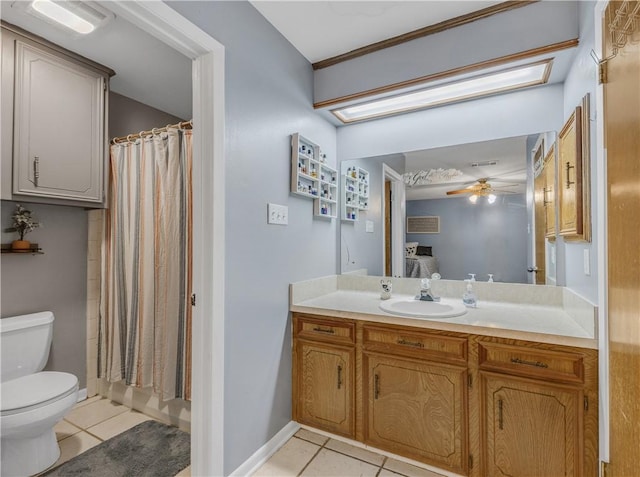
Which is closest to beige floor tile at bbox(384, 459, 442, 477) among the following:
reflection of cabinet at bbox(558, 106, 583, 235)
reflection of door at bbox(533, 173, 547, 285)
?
reflection of door at bbox(533, 173, 547, 285)

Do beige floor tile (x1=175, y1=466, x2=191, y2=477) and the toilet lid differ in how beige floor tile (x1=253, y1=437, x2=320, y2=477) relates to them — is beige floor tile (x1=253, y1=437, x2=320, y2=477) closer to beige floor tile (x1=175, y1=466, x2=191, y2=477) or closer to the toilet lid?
Answer: beige floor tile (x1=175, y1=466, x2=191, y2=477)

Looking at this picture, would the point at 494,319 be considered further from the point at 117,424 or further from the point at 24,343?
the point at 24,343

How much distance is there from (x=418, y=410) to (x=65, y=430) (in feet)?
7.24

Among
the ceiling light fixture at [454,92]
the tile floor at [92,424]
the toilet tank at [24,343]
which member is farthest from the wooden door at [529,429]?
the toilet tank at [24,343]

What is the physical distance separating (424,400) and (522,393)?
0.45 metres

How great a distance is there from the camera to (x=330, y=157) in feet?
8.03

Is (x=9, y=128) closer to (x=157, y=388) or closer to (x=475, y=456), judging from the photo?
(x=157, y=388)

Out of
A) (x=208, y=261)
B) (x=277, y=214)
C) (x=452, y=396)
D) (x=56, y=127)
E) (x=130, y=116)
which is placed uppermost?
(x=130, y=116)

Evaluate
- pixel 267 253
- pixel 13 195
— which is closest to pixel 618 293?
pixel 267 253

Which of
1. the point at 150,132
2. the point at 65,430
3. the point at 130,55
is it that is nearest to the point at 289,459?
the point at 65,430

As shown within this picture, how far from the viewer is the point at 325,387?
1872 millimetres

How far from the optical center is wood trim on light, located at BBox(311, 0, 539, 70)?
163 cm

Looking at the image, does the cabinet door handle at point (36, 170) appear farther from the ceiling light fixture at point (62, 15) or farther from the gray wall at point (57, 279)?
the ceiling light fixture at point (62, 15)

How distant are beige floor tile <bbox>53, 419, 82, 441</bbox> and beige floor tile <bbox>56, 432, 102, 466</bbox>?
0.04 meters
